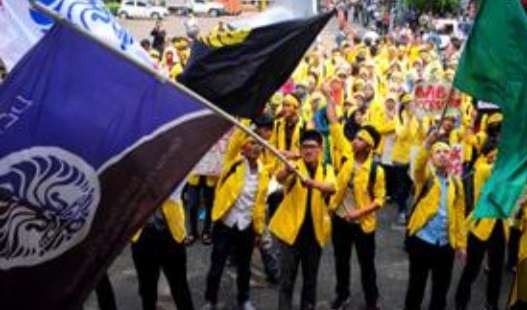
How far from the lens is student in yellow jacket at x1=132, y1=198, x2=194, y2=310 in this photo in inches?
288

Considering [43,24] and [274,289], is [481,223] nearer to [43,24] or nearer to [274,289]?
[274,289]

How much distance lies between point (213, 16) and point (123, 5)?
18.4ft

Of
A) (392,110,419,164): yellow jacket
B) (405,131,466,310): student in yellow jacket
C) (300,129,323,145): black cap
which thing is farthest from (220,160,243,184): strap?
(392,110,419,164): yellow jacket

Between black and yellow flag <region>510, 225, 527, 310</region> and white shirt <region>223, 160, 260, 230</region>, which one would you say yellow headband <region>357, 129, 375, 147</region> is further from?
black and yellow flag <region>510, 225, 527, 310</region>

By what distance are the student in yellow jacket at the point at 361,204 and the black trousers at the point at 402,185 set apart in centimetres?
359

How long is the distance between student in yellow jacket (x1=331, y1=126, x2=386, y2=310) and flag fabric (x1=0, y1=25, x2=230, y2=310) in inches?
148

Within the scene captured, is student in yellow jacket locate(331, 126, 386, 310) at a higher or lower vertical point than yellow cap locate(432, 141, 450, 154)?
lower

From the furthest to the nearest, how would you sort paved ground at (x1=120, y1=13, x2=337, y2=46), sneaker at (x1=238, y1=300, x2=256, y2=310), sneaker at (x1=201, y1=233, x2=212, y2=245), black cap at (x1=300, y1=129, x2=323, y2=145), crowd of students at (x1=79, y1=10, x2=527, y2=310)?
paved ground at (x1=120, y1=13, x2=337, y2=46) < sneaker at (x1=201, y1=233, x2=212, y2=245) < sneaker at (x1=238, y1=300, x2=256, y2=310) < black cap at (x1=300, y1=129, x2=323, y2=145) < crowd of students at (x1=79, y1=10, x2=527, y2=310)

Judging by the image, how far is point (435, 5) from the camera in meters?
44.7

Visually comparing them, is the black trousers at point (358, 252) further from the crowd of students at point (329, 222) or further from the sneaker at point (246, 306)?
the sneaker at point (246, 306)

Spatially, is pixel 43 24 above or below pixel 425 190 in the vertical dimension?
above

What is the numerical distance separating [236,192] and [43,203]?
3.77 meters

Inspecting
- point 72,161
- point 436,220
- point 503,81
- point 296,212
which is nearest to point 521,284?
point 436,220

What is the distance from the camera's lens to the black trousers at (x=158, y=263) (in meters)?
7.35
